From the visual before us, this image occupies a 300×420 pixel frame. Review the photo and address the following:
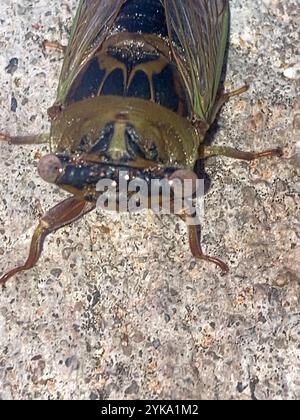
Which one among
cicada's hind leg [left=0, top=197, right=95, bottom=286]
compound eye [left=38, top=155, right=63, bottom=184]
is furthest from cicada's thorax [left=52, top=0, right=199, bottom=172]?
cicada's hind leg [left=0, top=197, right=95, bottom=286]

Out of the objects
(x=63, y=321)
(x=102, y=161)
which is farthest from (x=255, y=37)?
(x=63, y=321)

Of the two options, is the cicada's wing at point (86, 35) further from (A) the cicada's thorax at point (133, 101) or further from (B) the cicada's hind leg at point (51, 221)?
(B) the cicada's hind leg at point (51, 221)

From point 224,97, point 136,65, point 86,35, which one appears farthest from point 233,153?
point 86,35

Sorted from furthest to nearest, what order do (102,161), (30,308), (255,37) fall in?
(255,37)
(30,308)
(102,161)

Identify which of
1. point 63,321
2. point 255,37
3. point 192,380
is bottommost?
point 192,380

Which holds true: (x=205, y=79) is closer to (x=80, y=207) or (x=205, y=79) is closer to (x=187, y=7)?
(x=187, y=7)

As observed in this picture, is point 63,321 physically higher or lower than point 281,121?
lower
